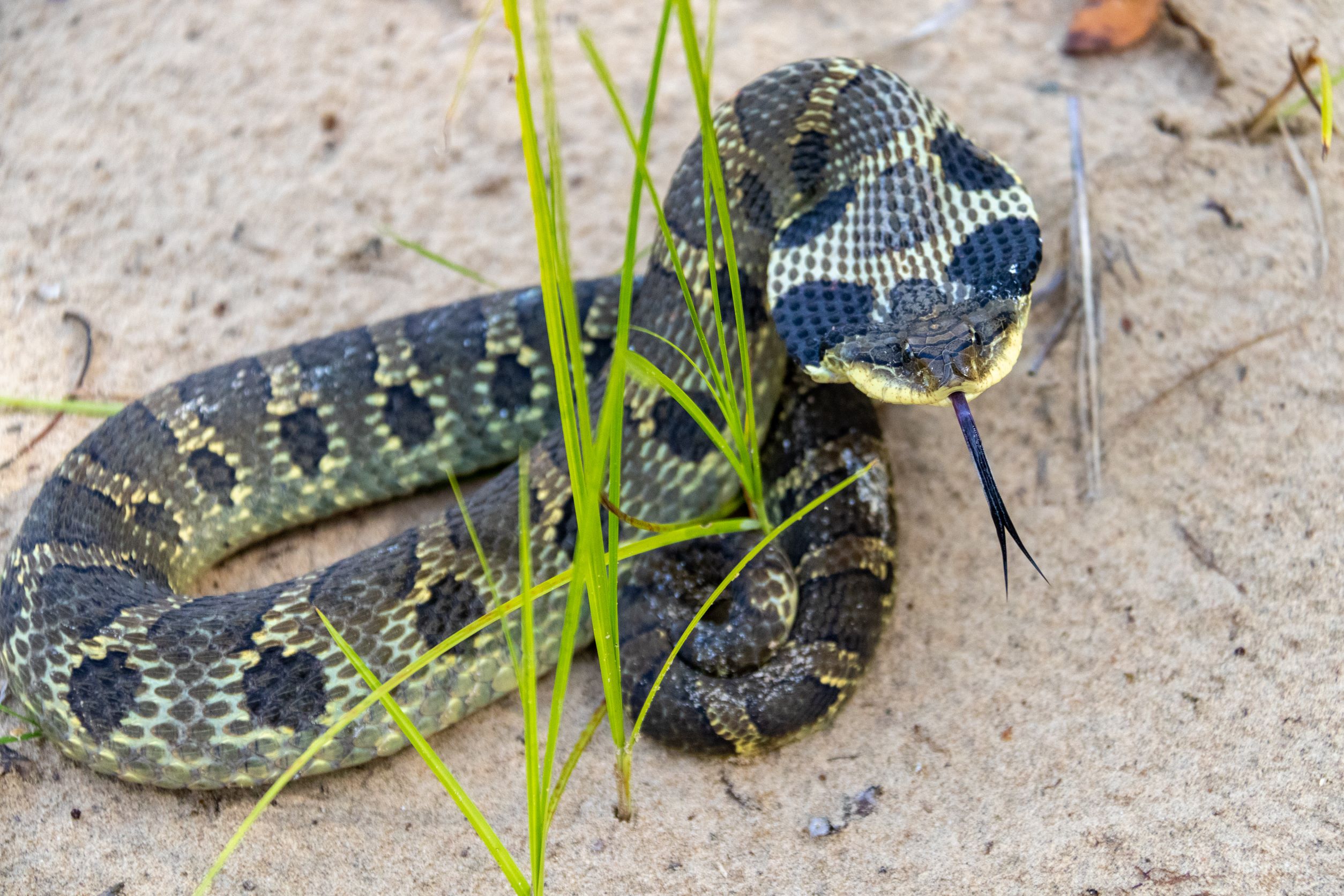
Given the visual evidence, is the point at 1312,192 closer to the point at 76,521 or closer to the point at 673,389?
the point at 673,389

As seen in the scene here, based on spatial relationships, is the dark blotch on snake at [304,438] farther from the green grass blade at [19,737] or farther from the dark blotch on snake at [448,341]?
the green grass blade at [19,737]

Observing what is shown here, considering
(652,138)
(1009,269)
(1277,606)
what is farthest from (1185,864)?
(652,138)

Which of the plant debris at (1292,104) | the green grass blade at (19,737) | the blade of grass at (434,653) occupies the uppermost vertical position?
the blade of grass at (434,653)

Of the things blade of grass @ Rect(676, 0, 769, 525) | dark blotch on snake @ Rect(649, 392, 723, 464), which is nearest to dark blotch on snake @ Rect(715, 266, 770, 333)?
dark blotch on snake @ Rect(649, 392, 723, 464)

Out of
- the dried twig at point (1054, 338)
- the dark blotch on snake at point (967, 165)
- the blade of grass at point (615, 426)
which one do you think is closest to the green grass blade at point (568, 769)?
the blade of grass at point (615, 426)

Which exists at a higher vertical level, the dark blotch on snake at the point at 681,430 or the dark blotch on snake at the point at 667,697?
the dark blotch on snake at the point at 681,430

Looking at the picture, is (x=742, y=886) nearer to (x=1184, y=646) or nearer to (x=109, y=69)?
(x=1184, y=646)

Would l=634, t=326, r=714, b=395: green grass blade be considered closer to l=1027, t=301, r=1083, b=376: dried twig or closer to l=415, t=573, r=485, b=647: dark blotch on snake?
l=415, t=573, r=485, b=647: dark blotch on snake
